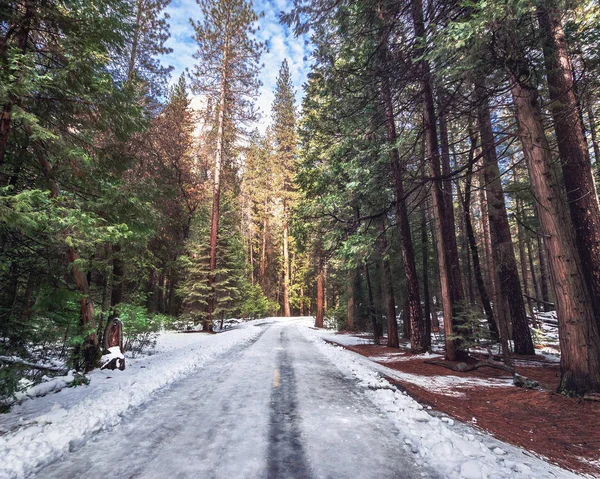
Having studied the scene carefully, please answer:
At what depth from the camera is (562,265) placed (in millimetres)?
5516

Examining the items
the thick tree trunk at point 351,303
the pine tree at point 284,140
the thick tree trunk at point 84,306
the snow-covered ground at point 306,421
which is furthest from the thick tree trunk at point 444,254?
Answer: the pine tree at point 284,140

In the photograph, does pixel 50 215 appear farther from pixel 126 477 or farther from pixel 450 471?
pixel 450 471

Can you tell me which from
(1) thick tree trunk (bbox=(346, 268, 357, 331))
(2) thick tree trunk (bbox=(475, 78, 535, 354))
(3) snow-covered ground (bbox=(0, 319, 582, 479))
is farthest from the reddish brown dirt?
(1) thick tree trunk (bbox=(346, 268, 357, 331))

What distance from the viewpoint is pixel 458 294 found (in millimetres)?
9648

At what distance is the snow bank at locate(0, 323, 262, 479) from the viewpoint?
318 centimetres

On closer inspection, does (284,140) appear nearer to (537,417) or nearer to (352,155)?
(352,155)

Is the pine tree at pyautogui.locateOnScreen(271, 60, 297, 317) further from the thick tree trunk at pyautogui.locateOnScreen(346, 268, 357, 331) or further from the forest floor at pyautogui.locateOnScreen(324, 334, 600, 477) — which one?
the forest floor at pyautogui.locateOnScreen(324, 334, 600, 477)

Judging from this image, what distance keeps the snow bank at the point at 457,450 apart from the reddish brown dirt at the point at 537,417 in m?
0.38

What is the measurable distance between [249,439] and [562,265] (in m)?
6.08

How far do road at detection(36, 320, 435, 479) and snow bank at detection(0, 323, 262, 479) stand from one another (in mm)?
210

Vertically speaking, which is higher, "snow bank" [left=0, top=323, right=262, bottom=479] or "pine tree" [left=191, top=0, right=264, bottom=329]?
"pine tree" [left=191, top=0, right=264, bottom=329]

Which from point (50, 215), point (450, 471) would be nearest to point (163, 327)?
point (50, 215)

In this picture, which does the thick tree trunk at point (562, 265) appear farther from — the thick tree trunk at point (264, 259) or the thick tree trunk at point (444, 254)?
the thick tree trunk at point (264, 259)

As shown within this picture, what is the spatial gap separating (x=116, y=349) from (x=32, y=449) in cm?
473
